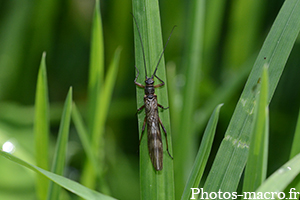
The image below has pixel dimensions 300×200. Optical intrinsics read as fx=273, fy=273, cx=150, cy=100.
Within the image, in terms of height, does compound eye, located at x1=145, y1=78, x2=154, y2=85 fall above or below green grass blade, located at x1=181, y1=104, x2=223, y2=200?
above

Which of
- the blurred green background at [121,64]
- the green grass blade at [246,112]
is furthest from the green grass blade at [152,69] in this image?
the blurred green background at [121,64]

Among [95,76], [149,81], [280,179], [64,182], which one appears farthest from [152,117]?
[280,179]

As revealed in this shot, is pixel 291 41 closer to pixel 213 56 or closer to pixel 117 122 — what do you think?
pixel 213 56

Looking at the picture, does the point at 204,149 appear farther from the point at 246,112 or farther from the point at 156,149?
the point at 156,149

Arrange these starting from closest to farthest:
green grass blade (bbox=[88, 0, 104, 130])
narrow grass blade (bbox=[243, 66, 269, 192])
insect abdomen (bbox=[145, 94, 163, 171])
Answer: narrow grass blade (bbox=[243, 66, 269, 192]) < insect abdomen (bbox=[145, 94, 163, 171]) < green grass blade (bbox=[88, 0, 104, 130])

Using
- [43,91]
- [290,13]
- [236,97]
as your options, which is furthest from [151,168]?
[236,97]

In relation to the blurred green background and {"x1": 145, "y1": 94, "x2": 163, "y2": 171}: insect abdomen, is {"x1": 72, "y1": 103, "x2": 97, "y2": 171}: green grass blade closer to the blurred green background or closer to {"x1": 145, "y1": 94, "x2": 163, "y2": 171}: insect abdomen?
{"x1": 145, "y1": 94, "x2": 163, "y2": 171}: insect abdomen

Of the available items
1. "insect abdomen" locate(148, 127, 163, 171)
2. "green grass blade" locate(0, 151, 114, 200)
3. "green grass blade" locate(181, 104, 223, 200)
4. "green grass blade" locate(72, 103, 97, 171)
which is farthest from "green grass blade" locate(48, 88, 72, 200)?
"green grass blade" locate(181, 104, 223, 200)

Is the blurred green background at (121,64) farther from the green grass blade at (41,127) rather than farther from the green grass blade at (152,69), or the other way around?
the green grass blade at (152,69)
